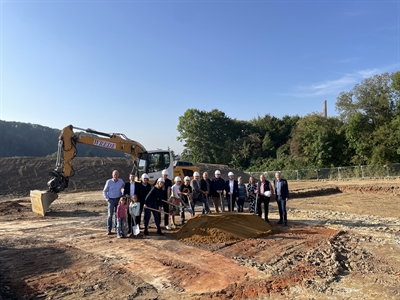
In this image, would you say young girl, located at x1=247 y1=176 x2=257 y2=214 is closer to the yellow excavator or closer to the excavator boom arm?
the yellow excavator

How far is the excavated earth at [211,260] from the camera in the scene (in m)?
4.75

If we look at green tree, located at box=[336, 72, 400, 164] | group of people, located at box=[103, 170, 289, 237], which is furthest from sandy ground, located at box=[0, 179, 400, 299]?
green tree, located at box=[336, 72, 400, 164]

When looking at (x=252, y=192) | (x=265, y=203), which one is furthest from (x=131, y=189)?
(x=265, y=203)

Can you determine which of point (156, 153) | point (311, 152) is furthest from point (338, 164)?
point (156, 153)

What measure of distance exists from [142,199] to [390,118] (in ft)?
105

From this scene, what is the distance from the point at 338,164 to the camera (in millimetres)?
35344

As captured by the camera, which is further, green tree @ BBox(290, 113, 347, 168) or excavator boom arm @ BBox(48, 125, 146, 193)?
green tree @ BBox(290, 113, 347, 168)

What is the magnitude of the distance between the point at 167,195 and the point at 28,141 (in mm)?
86808

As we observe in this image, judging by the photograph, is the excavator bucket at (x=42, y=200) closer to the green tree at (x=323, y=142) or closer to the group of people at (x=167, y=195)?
the group of people at (x=167, y=195)

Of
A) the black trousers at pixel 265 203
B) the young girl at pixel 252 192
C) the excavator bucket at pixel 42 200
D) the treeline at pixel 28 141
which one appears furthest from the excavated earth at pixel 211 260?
the treeline at pixel 28 141

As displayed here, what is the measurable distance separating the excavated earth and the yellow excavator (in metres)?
1.85

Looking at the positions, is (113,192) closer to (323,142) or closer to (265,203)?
(265,203)

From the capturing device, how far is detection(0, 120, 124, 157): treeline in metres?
77.7

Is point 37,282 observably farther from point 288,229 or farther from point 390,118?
point 390,118
